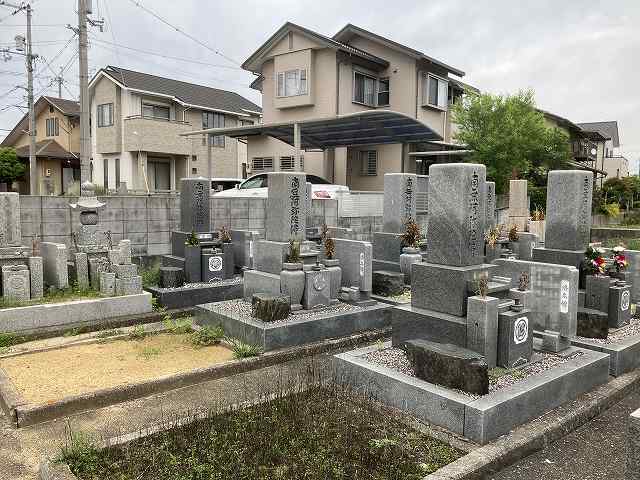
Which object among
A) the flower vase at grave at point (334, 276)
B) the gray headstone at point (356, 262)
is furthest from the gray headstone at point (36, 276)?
the gray headstone at point (356, 262)

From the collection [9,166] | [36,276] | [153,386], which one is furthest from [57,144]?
[153,386]

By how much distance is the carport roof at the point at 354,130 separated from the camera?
648 inches

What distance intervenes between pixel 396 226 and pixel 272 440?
831 centimetres

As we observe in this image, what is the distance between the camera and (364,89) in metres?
23.7

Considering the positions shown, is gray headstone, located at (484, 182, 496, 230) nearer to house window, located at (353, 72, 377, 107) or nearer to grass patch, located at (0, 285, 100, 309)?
house window, located at (353, 72, 377, 107)

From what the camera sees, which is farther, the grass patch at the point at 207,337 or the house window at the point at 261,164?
the house window at the point at 261,164

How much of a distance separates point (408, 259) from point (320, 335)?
3.99m

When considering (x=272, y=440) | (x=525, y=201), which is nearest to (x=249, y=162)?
(x=525, y=201)

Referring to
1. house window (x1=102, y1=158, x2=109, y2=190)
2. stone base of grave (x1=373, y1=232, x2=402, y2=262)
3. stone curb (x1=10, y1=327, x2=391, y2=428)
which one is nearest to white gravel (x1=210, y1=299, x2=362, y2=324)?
stone curb (x1=10, y1=327, x2=391, y2=428)

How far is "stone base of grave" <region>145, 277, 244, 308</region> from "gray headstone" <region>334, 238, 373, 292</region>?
225cm

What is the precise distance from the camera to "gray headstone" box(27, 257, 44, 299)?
8.34 meters

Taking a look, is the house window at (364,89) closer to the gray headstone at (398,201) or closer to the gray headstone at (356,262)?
the gray headstone at (398,201)

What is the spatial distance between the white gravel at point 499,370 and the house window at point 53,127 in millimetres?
33873

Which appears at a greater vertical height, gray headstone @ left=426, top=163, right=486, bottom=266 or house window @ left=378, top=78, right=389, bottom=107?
house window @ left=378, top=78, right=389, bottom=107
